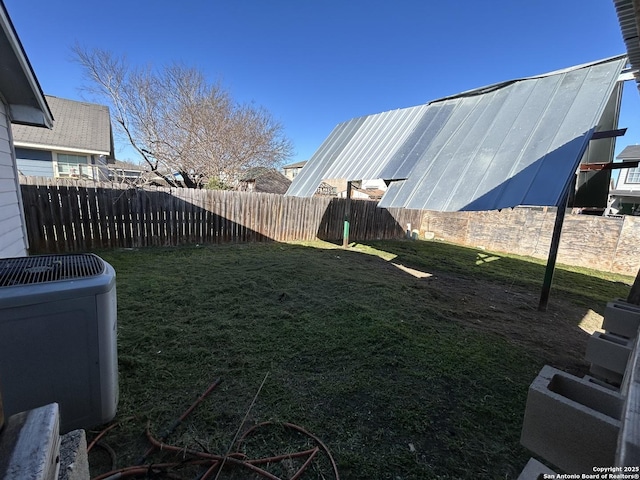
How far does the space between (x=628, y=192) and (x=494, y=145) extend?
77.9ft

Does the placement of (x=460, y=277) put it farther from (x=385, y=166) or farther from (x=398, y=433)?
(x=398, y=433)

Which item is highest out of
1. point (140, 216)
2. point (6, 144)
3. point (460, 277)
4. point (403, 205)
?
point (6, 144)

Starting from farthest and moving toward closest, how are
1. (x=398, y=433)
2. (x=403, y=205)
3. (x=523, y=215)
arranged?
(x=523, y=215), (x=403, y=205), (x=398, y=433)

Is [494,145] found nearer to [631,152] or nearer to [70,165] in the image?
[70,165]

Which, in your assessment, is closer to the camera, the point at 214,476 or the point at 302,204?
the point at 214,476

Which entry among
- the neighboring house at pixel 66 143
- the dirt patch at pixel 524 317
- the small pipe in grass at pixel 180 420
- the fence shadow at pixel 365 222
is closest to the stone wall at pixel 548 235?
the fence shadow at pixel 365 222

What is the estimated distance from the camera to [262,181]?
Answer: 66.0 feet

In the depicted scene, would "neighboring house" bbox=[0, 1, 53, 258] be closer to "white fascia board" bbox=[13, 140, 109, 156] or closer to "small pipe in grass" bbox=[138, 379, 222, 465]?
"small pipe in grass" bbox=[138, 379, 222, 465]

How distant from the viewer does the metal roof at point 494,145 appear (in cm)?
341

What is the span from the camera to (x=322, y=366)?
256cm

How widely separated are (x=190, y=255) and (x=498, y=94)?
7178 millimetres

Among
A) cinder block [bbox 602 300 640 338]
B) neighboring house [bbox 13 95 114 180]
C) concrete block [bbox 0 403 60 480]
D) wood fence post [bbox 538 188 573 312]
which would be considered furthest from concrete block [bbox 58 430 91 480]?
neighboring house [bbox 13 95 114 180]

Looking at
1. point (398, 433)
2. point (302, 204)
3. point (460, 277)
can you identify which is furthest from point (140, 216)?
point (460, 277)

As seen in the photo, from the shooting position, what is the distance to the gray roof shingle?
13.6 m
